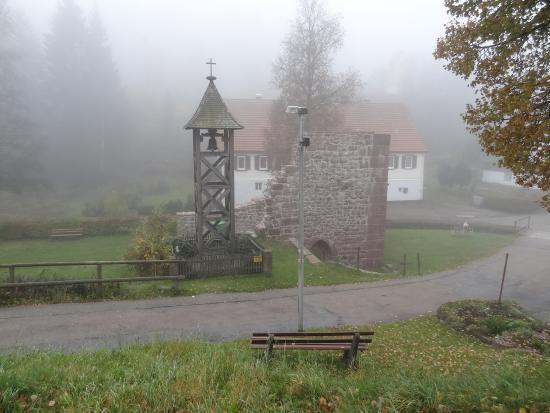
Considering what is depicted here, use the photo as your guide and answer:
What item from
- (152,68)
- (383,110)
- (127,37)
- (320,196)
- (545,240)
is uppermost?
(127,37)

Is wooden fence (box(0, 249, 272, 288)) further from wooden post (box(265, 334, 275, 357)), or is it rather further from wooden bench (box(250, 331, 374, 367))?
wooden post (box(265, 334, 275, 357))

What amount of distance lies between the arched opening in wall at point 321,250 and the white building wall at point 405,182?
938 inches

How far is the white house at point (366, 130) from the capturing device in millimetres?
38281

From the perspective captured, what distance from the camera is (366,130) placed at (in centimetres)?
3931

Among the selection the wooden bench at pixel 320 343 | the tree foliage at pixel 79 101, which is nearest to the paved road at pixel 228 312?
the wooden bench at pixel 320 343

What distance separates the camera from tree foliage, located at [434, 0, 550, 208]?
8.45 meters

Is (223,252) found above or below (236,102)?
below

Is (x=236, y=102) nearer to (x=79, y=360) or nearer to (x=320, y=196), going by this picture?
(x=320, y=196)

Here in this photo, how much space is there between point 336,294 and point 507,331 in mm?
4758

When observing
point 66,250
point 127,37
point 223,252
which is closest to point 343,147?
point 223,252

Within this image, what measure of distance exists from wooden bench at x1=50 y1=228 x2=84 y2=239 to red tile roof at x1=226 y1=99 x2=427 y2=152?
A: 53.2ft

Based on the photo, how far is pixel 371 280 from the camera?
15961 millimetres

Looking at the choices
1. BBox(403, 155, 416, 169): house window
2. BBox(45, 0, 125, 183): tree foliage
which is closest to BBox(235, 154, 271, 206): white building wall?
BBox(403, 155, 416, 169): house window

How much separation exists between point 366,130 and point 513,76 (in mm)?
30531
